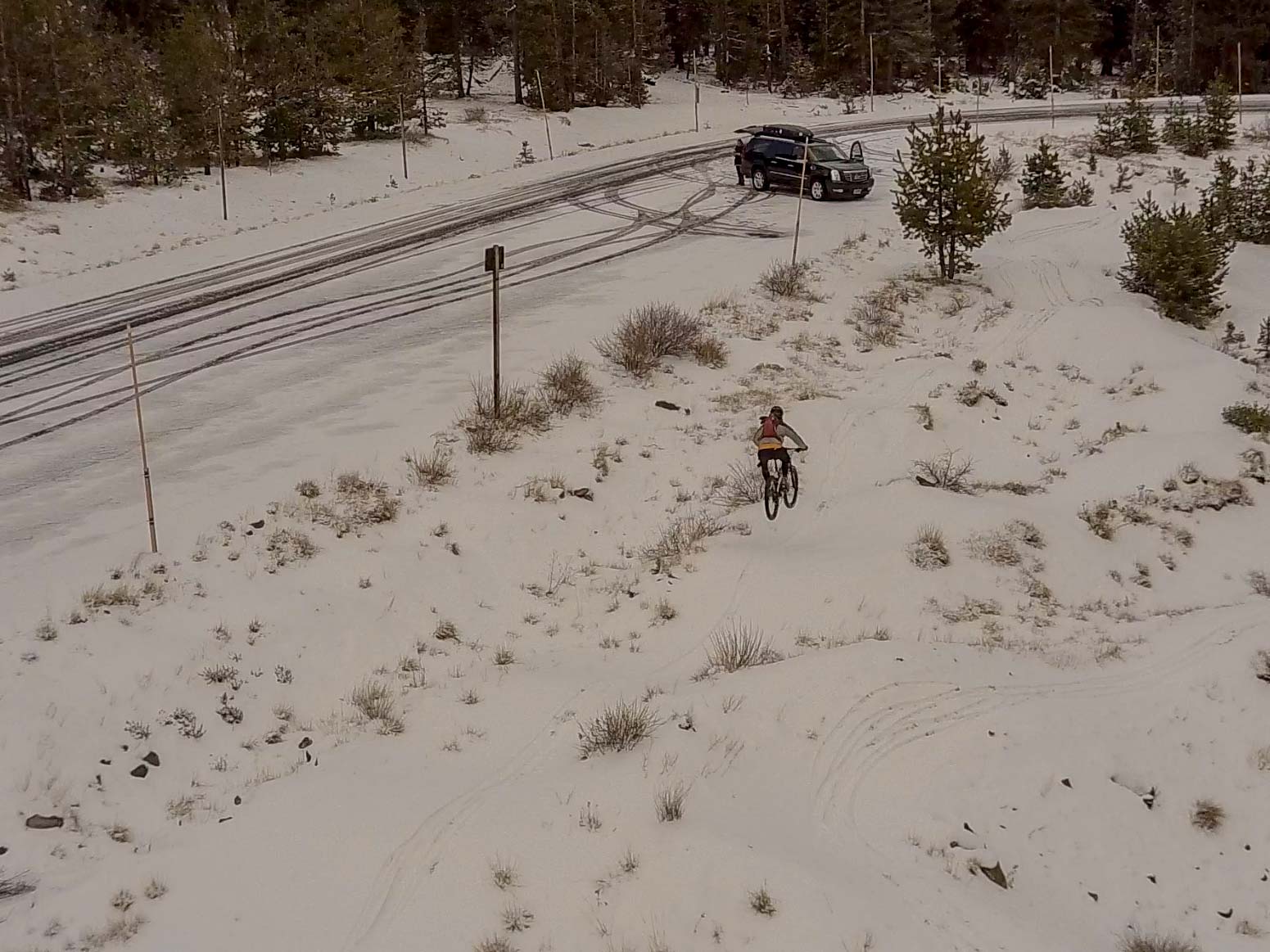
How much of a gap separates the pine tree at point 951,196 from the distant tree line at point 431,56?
2110 centimetres

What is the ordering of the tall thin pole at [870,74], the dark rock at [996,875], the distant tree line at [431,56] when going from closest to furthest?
the dark rock at [996,875], the distant tree line at [431,56], the tall thin pole at [870,74]

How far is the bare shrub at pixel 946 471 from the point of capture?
12.4 meters

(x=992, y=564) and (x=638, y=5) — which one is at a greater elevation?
(x=638, y=5)

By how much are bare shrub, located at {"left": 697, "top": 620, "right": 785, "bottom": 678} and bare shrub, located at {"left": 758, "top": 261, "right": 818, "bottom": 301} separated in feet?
36.7

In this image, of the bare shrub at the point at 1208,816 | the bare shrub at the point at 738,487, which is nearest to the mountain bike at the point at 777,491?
the bare shrub at the point at 738,487

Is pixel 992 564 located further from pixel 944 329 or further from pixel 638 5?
pixel 638 5

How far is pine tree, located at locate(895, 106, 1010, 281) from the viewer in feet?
61.4

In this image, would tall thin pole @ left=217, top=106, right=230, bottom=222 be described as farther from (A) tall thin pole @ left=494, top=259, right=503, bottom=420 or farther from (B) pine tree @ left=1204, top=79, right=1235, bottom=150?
(B) pine tree @ left=1204, top=79, right=1235, bottom=150

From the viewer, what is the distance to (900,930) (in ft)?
19.0

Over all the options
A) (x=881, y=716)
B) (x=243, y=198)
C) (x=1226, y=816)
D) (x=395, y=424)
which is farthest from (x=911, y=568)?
(x=243, y=198)

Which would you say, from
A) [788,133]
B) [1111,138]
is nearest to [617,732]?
[788,133]

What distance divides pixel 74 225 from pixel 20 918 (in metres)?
22.3

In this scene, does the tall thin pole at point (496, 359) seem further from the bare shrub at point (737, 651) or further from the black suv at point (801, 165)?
the black suv at point (801, 165)

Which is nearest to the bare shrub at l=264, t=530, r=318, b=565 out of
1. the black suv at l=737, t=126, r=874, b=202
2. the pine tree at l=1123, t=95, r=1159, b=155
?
the black suv at l=737, t=126, r=874, b=202
